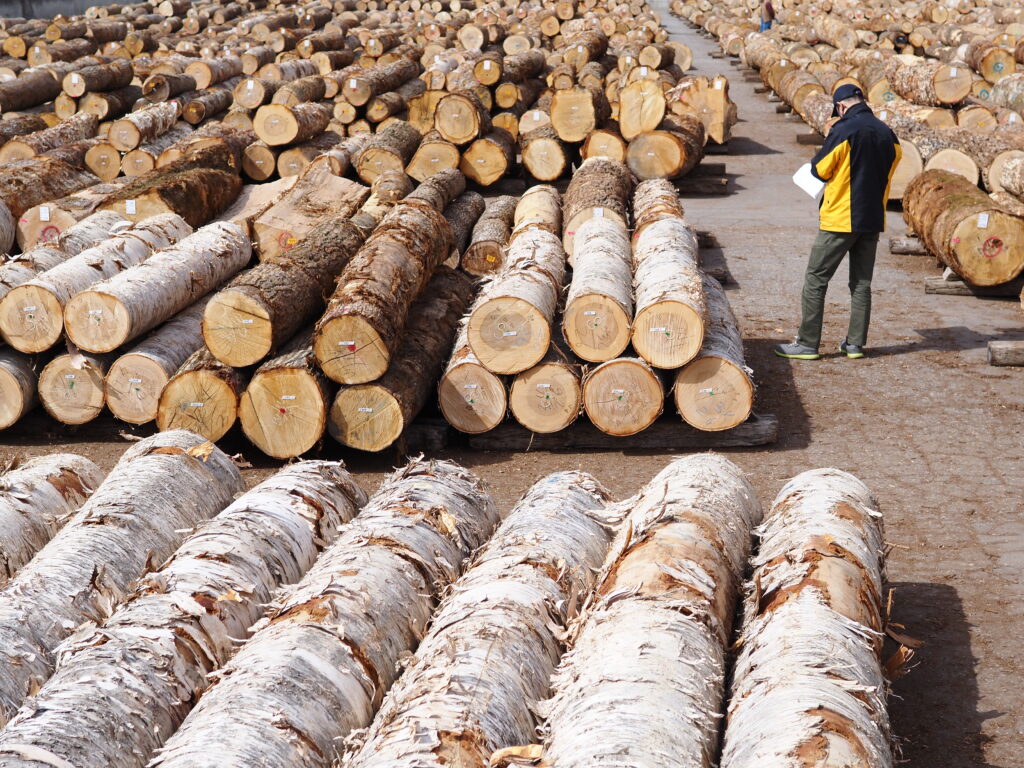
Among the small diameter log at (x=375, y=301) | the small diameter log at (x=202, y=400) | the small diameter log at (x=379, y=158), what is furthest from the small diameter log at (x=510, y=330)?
the small diameter log at (x=379, y=158)

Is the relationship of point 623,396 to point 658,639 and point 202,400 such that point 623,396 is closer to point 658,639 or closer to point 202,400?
point 202,400

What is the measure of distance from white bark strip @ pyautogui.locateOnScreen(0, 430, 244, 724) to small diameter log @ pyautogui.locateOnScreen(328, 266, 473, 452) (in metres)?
1.64

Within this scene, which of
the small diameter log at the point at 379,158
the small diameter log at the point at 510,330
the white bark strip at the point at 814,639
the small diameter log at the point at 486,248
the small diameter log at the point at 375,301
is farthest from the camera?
the small diameter log at the point at 379,158

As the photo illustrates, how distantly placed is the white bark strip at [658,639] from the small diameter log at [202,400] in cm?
361

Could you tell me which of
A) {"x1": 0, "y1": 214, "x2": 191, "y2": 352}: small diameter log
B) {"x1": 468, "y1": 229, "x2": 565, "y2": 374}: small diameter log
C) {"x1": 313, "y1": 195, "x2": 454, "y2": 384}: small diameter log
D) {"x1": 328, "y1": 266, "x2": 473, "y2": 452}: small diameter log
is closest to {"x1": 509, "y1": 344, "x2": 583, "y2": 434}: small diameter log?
{"x1": 468, "y1": 229, "x2": 565, "y2": 374}: small diameter log

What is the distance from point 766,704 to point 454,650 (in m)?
1.11

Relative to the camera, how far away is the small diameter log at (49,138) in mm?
14547

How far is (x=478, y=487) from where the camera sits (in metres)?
5.66

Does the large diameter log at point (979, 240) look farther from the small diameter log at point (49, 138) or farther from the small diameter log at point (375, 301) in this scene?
Answer: the small diameter log at point (49, 138)

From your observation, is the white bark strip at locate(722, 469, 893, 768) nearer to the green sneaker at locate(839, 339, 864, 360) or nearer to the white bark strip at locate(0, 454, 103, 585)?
the white bark strip at locate(0, 454, 103, 585)

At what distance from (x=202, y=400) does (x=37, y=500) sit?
2.13m

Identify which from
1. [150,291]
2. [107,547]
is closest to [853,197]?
[150,291]

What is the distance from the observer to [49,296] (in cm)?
808

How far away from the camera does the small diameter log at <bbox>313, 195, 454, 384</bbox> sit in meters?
7.46
